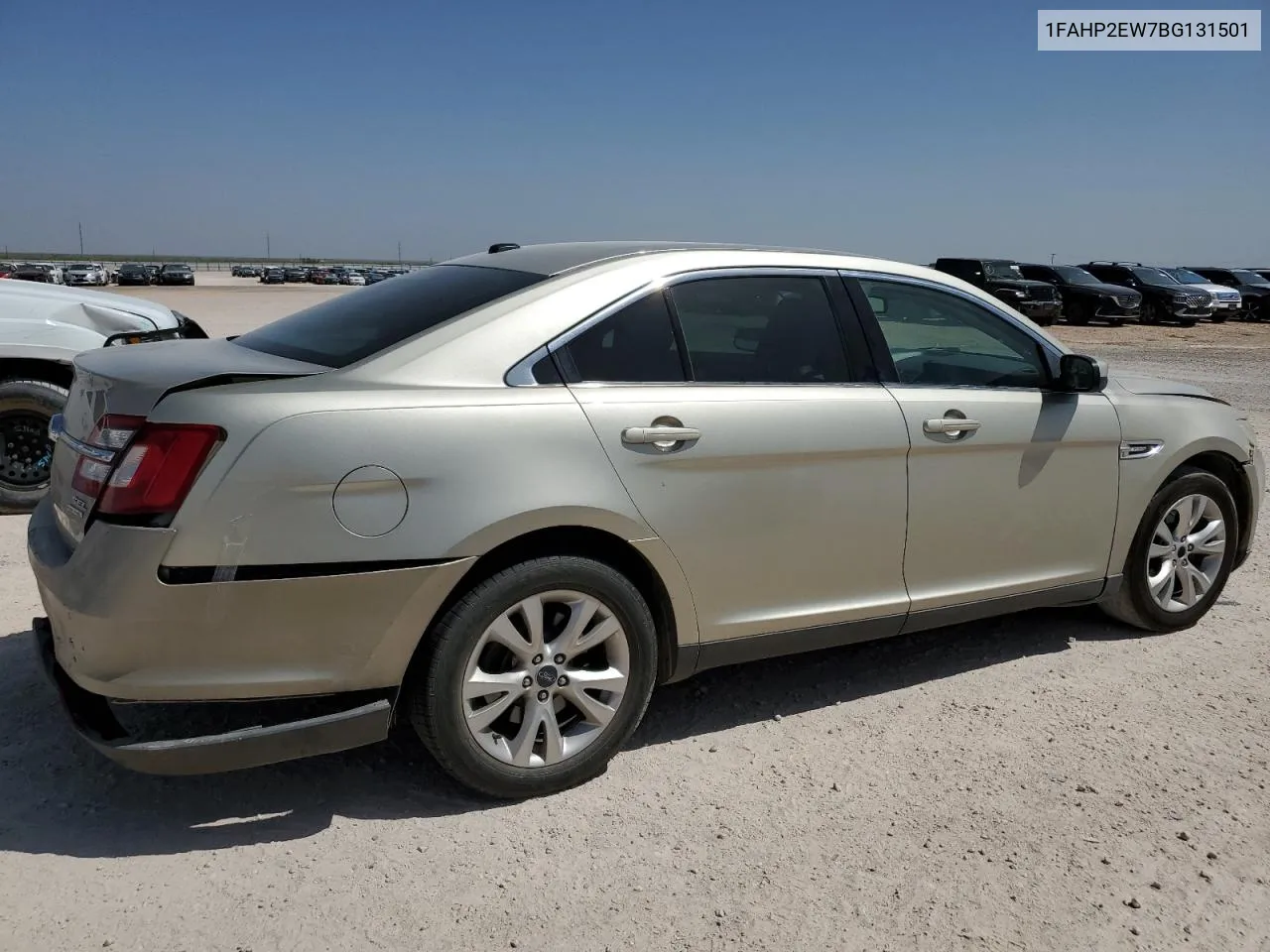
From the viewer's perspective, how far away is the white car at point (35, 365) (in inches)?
250

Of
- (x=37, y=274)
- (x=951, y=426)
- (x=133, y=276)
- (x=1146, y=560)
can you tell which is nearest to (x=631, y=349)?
(x=951, y=426)

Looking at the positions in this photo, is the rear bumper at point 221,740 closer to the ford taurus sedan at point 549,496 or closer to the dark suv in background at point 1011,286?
the ford taurus sedan at point 549,496

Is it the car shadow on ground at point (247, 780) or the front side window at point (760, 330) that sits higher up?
the front side window at point (760, 330)

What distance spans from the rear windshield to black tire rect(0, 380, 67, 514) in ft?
10.4

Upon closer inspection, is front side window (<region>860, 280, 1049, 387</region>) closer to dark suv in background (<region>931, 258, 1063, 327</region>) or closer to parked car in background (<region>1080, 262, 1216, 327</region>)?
dark suv in background (<region>931, 258, 1063, 327</region>)

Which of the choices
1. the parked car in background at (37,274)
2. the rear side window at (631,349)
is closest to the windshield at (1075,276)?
the rear side window at (631,349)

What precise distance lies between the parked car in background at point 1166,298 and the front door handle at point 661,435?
31.8m

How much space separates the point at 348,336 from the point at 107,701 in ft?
4.16

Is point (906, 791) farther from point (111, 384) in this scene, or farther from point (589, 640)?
point (111, 384)

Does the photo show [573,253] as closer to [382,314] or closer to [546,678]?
[382,314]

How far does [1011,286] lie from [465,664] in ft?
89.7

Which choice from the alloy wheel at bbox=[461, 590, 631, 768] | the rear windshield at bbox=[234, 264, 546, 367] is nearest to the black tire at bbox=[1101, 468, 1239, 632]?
the alloy wheel at bbox=[461, 590, 631, 768]

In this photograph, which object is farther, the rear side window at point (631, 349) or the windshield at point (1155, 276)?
the windshield at point (1155, 276)

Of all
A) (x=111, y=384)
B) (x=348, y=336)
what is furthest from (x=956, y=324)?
(x=111, y=384)
